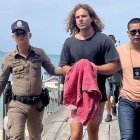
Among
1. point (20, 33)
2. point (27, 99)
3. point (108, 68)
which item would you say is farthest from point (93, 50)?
point (27, 99)

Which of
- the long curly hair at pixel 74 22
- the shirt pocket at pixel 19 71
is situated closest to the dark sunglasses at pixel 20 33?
the shirt pocket at pixel 19 71

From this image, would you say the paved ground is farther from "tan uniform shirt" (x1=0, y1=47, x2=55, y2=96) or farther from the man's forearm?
the man's forearm

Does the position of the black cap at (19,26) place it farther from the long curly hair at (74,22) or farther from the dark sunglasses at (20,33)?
the long curly hair at (74,22)

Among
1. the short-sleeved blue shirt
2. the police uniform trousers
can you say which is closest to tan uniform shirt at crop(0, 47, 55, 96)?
the police uniform trousers

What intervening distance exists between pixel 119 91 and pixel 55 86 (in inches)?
222

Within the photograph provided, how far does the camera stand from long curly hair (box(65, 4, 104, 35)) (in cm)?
474

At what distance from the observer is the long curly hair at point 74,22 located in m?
4.74

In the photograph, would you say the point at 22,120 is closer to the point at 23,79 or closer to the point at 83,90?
the point at 23,79

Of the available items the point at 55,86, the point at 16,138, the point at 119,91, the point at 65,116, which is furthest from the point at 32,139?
the point at 55,86

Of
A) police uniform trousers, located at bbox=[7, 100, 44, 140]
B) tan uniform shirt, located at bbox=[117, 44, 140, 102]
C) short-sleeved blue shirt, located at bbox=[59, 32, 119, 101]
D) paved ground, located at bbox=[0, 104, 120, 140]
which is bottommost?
paved ground, located at bbox=[0, 104, 120, 140]

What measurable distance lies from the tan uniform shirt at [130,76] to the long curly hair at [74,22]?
47cm

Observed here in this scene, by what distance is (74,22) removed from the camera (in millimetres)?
4840

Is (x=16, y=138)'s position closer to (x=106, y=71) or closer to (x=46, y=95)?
(x=46, y=95)

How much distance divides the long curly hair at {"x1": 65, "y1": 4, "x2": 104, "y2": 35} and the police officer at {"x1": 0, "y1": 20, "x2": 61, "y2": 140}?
507 millimetres
